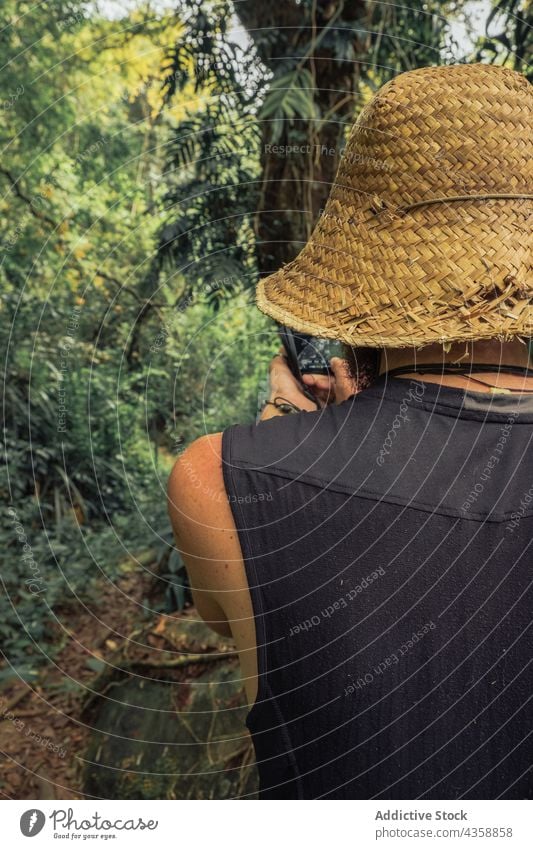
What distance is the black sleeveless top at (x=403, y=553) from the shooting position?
110 centimetres

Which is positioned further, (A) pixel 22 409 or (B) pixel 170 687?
(A) pixel 22 409

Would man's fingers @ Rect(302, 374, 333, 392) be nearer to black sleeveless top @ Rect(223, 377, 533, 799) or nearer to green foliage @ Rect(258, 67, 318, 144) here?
black sleeveless top @ Rect(223, 377, 533, 799)

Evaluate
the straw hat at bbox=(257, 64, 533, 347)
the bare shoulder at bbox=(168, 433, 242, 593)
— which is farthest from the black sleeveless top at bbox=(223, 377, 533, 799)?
the straw hat at bbox=(257, 64, 533, 347)

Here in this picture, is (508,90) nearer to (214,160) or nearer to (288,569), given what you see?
(288,569)

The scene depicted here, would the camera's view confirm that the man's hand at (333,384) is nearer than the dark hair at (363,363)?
No

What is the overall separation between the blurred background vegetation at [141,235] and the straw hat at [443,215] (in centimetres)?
172

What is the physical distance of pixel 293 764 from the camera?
128cm

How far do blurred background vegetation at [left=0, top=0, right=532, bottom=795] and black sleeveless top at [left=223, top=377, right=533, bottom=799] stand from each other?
2.06 metres

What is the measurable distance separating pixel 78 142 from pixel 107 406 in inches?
101

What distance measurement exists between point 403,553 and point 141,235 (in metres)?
6.24

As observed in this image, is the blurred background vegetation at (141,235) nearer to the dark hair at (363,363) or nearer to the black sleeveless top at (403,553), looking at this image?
the dark hair at (363,363)

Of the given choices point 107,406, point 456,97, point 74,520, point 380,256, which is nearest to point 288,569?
point 380,256

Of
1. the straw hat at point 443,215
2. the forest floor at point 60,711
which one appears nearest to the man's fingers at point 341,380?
the straw hat at point 443,215

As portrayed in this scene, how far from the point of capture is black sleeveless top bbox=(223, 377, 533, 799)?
1.10 metres
